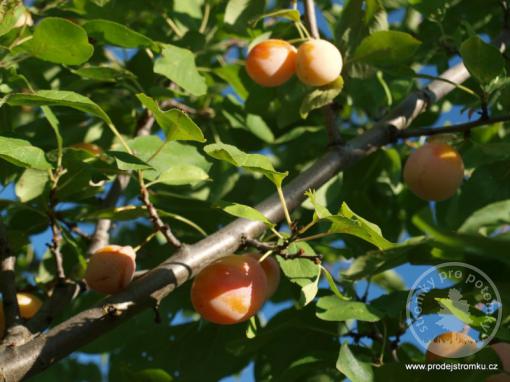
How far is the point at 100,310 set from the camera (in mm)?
1433

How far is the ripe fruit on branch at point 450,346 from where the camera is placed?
1561 mm

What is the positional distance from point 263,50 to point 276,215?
0.48m

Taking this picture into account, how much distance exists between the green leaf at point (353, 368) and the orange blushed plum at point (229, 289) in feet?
0.74

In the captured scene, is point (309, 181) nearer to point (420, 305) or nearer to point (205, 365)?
point (420, 305)

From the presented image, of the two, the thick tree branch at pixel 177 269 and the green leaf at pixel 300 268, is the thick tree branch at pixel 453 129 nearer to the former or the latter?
the thick tree branch at pixel 177 269

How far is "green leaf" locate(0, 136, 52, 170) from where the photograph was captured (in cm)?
147

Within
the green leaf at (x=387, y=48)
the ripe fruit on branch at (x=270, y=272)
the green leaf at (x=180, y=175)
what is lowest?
the ripe fruit on branch at (x=270, y=272)

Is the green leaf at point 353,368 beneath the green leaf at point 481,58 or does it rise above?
beneath

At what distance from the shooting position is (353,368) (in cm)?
154

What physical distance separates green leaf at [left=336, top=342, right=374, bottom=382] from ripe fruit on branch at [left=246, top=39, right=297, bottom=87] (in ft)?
2.58

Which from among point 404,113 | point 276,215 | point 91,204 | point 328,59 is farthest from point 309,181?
point 91,204

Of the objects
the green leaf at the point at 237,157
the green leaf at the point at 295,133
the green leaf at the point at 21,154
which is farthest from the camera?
the green leaf at the point at 295,133

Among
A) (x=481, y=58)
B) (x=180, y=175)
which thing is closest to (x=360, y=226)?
(x=180, y=175)

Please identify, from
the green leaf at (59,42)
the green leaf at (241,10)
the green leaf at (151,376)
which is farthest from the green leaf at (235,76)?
the green leaf at (151,376)
